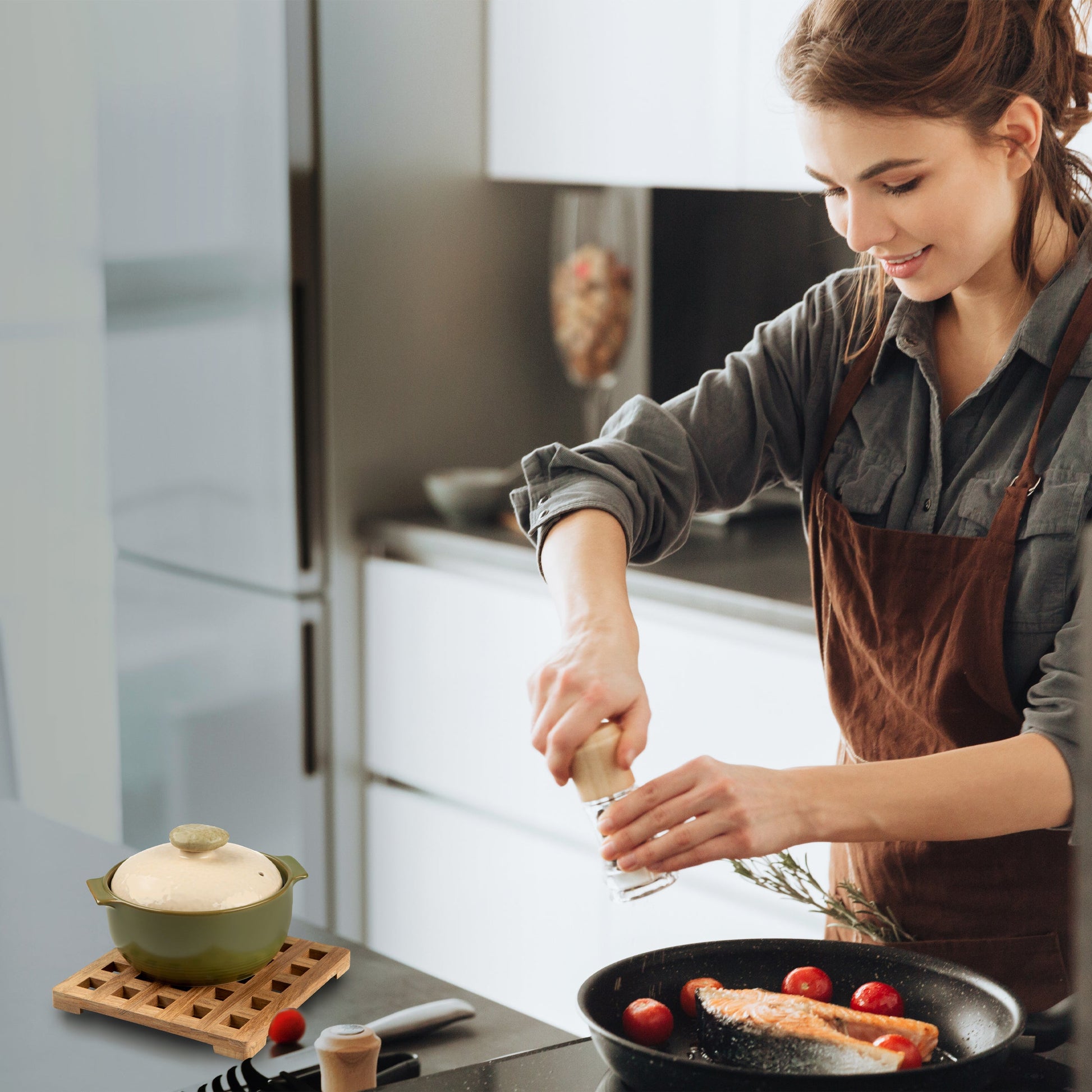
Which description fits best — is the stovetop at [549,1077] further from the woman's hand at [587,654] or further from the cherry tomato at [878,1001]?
the woman's hand at [587,654]

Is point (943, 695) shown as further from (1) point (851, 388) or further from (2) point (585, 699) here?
(2) point (585, 699)

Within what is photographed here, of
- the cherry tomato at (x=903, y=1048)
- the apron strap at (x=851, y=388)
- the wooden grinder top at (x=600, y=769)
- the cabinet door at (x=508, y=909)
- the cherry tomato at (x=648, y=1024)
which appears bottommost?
the cabinet door at (x=508, y=909)

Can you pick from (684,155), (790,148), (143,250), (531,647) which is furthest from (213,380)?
(790,148)

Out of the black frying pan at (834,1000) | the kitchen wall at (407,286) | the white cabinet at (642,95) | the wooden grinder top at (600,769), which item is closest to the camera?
the black frying pan at (834,1000)

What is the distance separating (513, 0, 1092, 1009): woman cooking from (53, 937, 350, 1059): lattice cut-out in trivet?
0.27 m

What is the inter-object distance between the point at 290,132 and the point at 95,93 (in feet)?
1.09

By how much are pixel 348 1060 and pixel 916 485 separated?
2.44ft

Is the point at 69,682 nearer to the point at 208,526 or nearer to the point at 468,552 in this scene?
the point at 208,526

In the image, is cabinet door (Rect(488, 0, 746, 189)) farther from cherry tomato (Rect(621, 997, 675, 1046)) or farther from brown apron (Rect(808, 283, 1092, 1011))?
cherry tomato (Rect(621, 997, 675, 1046))

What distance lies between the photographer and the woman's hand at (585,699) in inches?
38.5

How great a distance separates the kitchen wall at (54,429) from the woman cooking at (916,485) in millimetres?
1416

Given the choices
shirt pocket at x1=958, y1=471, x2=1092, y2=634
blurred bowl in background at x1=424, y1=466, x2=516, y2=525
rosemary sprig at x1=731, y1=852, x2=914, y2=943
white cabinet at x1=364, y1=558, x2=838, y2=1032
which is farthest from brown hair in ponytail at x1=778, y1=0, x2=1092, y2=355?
blurred bowl in background at x1=424, y1=466, x2=516, y2=525

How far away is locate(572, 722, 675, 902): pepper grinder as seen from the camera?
3.16 ft

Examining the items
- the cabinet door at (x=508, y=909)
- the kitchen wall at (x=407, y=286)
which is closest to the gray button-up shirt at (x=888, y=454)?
the cabinet door at (x=508, y=909)
